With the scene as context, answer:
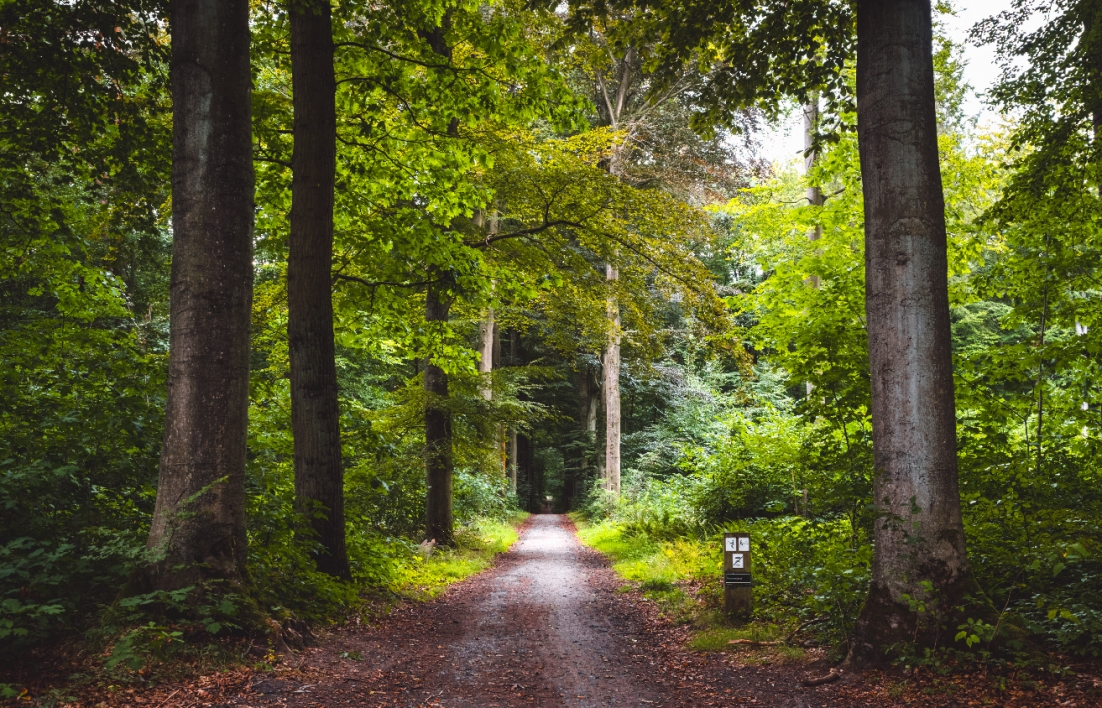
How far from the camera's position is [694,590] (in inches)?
357

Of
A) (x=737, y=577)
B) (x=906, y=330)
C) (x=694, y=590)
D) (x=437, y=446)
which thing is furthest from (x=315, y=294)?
(x=694, y=590)

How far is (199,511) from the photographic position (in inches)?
203

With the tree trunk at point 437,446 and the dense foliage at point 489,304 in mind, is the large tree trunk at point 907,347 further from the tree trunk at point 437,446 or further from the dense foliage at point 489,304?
the tree trunk at point 437,446

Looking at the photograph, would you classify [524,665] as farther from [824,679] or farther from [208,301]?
[208,301]

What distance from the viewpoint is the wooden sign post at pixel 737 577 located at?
23.4ft

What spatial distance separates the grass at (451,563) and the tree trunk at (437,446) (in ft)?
2.16

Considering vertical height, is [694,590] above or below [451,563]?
above

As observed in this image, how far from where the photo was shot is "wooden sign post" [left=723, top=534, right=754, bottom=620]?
23.4 feet

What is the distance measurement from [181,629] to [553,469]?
145ft

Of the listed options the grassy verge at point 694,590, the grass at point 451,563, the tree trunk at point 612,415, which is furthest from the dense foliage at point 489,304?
the tree trunk at point 612,415

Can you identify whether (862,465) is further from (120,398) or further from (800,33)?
(120,398)

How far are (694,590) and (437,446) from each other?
225 inches

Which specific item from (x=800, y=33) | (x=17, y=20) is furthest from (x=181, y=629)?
(x=800, y=33)

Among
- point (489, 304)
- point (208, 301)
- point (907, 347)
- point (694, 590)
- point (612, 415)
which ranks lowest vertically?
point (694, 590)
